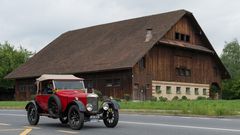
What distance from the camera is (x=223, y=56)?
4328 inches

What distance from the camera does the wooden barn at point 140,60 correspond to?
52.2 metres

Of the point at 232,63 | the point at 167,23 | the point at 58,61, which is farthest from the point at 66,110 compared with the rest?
the point at 232,63

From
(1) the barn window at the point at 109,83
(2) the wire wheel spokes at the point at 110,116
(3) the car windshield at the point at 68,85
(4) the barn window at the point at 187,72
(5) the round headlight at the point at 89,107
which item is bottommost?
(2) the wire wheel spokes at the point at 110,116

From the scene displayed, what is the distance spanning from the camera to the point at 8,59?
8319cm

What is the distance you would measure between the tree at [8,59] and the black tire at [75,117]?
202 ft

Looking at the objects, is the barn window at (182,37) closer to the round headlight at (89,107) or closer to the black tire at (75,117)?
the round headlight at (89,107)

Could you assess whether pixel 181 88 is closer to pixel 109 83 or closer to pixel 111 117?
pixel 109 83

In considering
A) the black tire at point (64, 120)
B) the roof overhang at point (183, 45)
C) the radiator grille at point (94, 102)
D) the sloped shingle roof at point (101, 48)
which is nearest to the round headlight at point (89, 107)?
the radiator grille at point (94, 102)

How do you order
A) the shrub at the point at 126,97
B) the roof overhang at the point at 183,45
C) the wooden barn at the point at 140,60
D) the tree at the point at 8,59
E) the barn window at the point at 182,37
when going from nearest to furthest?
the shrub at the point at 126,97, the wooden barn at the point at 140,60, the roof overhang at the point at 183,45, the barn window at the point at 182,37, the tree at the point at 8,59

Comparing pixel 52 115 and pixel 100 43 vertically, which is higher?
pixel 100 43

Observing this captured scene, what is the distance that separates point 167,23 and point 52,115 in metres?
38.9

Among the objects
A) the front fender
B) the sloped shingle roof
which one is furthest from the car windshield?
the sloped shingle roof

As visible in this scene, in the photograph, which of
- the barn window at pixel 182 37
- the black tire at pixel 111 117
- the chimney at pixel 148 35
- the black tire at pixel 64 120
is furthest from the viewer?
the barn window at pixel 182 37

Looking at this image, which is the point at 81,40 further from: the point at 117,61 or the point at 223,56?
the point at 223,56
